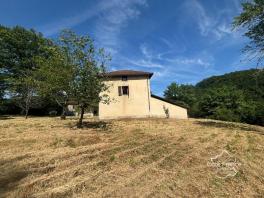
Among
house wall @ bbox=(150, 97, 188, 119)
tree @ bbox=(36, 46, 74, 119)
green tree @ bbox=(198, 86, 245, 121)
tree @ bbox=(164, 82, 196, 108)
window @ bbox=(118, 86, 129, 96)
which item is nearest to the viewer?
tree @ bbox=(36, 46, 74, 119)

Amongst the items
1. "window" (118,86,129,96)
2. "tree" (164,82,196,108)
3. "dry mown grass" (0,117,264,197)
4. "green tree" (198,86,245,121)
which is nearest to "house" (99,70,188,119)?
"window" (118,86,129,96)

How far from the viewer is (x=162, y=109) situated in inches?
1131

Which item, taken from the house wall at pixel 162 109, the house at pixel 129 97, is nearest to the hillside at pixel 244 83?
the house wall at pixel 162 109

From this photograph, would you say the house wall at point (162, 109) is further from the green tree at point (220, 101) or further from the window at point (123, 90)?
the green tree at point (220, 101)

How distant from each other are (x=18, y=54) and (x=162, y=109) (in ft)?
94.5

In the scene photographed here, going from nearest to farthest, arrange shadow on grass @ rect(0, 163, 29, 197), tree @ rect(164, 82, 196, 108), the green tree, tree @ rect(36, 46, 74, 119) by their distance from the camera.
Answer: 1. shadow on grass @ rect(0, 163, 29, 197)
2. tree @ rect(36, 46, 74, 119)
3. the green tree
4. tree @ rect(164, 82, 196, 108)

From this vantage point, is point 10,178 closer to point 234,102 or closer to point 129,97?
point 129,97

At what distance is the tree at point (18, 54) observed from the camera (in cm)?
3681

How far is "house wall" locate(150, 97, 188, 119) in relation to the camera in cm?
2830

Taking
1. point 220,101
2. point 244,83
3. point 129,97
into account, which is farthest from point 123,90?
point 244,83

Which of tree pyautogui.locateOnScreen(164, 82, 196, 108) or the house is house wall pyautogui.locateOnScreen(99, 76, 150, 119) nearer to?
the house

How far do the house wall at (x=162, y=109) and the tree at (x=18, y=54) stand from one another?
2080 cm

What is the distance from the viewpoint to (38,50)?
4169 centimetres

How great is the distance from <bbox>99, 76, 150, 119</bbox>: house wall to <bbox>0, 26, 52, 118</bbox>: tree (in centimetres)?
1602
